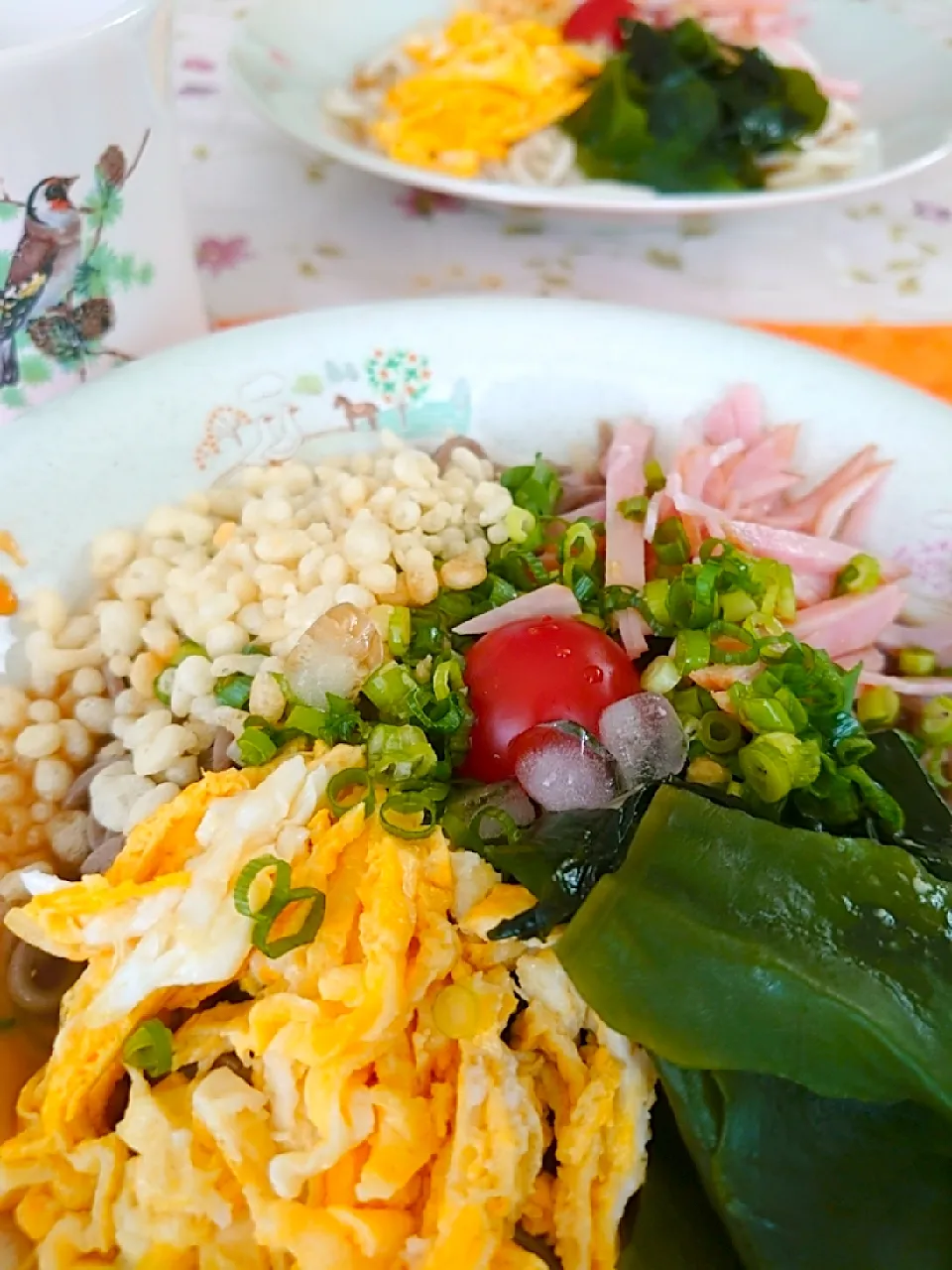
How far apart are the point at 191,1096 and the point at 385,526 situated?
1.78ft

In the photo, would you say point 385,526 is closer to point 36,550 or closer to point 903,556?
point 36,550

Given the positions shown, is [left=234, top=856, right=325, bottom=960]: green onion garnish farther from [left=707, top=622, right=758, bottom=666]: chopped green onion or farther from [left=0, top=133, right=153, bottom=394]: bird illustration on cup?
[left=0, top=133, right=153, bottom=394]: bird illustration on cup

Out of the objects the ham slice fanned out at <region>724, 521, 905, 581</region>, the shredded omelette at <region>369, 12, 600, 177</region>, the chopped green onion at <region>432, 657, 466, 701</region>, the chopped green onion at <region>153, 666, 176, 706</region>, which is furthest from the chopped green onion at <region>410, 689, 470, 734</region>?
the shredded omelette at <region>369, 12, 600, 177</region>

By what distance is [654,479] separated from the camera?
1.16 metres

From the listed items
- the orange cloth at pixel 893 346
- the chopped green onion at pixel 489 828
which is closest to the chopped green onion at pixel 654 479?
the orange cloth at pixel 893 346

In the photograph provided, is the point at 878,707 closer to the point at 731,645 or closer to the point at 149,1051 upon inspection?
the point at 731,645

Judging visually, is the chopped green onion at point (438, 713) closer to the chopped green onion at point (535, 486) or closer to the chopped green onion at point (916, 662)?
the chopped green onion at point (535, 486)

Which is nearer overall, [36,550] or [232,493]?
[36,550]

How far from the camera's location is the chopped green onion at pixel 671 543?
43.1 inches

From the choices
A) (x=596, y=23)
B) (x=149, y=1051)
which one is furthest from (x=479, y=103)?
(x=149, y=1051)

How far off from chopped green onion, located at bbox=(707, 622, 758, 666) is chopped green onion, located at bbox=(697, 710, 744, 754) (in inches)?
2.3

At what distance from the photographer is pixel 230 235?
1.63 metres

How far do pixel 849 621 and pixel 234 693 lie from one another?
1.89 ft

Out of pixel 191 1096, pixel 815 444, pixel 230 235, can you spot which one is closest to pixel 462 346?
pixel 815 444
